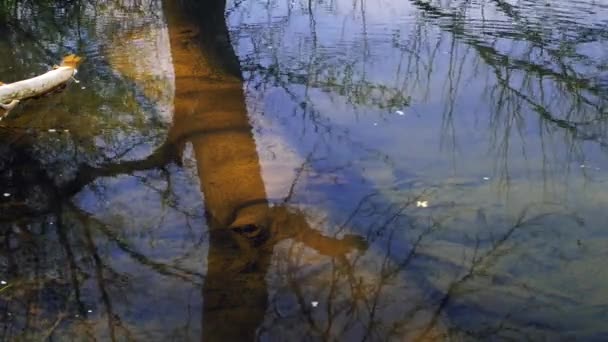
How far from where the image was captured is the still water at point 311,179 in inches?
124

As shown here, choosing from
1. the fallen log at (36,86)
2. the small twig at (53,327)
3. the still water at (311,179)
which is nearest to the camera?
the small twig at (53,327)

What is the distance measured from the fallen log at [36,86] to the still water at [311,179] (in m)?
0.14

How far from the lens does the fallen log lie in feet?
15.5

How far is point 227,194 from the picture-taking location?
3.99 metres

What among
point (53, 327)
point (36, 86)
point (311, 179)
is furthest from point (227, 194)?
point (36, 86)

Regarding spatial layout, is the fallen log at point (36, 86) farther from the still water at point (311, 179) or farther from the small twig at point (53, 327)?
the small twig at point (53, 327)

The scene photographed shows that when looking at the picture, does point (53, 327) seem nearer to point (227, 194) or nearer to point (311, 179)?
point (227, 194)

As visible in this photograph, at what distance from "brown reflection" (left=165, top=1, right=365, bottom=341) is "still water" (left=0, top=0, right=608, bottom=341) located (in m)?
0.01

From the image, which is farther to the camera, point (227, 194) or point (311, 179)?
point (311, 179)

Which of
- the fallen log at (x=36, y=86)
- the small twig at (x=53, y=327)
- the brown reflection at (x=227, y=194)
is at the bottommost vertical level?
the small twig at (x=53, y=327)

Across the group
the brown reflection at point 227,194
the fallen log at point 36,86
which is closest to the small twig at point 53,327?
the brown reflection at point 227,194

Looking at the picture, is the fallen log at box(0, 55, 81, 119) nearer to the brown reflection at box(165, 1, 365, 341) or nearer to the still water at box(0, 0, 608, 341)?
the still water at box(0, 0, 608, 341)

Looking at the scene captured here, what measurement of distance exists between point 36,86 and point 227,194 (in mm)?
1658

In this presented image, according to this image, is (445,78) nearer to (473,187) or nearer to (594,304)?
(473,187)
